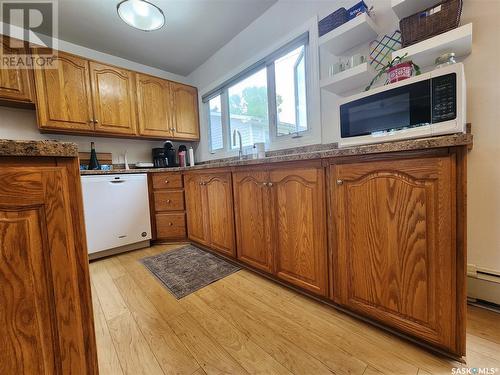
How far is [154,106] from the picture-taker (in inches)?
111

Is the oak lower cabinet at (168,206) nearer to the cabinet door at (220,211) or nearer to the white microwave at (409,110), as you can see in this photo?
the cabinet door at (220,211)

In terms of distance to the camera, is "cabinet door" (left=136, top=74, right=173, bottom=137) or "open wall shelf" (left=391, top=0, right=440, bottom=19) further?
"cabinet door" (left=136, top=74, right=173, bottom=137)

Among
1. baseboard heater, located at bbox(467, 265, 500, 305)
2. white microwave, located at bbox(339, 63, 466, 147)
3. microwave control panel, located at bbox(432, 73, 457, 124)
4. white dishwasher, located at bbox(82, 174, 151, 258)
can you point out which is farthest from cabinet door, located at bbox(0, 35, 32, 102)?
baseboard heater, located at bbox(467, 265, 500, 305)

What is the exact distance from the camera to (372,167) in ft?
3.24

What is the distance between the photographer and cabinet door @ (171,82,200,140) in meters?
3.03

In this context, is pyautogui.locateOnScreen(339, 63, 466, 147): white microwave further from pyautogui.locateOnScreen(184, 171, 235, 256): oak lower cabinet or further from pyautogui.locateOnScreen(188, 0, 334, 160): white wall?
pyautogui.locateOnScreen(184, 171, 235, 256): oak lower cabinet

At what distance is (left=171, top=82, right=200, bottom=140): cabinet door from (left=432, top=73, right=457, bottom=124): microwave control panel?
2805 mm

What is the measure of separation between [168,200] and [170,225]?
30 centimetres

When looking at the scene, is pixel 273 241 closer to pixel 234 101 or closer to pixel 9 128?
pixel 234 101

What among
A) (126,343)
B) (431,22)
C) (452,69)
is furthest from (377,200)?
(126,343)

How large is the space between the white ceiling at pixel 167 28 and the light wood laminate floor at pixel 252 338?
2.44 meters

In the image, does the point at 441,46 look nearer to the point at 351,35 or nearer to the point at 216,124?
the point at 351,35

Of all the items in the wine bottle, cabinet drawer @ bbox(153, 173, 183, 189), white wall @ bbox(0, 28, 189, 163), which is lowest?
cabinet drawer @ bbox(153, 173, 183, 189)

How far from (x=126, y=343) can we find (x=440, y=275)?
1445 mm
